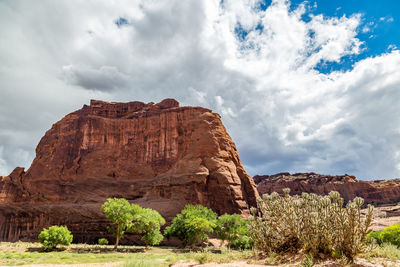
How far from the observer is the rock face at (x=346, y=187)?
345 feet

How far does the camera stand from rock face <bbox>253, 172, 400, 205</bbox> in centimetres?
10519

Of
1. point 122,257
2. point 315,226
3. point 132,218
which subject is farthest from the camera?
point 132,218

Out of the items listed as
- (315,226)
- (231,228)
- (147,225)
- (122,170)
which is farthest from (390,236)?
(122,170)

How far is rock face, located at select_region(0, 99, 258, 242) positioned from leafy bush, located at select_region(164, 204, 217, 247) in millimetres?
12825

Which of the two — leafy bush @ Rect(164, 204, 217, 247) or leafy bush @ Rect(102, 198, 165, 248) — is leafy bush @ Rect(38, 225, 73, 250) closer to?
leafy bush @ Rect(102, 198, 165, 248)

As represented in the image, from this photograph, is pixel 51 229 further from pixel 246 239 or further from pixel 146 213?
pixel 246 239

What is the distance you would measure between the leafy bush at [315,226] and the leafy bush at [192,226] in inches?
800

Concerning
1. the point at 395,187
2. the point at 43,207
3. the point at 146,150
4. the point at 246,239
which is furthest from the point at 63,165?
the point at 395,187

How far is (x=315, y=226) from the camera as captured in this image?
11.4 m

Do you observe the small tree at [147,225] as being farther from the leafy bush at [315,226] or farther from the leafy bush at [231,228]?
the leafy bush at [315,226]

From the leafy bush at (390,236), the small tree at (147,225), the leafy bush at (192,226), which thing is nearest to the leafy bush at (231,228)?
the leafy bush at (192,226)

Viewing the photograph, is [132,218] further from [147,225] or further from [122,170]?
[122,170]

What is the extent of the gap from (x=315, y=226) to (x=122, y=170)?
60505 mm

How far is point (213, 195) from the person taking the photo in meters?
55.2
